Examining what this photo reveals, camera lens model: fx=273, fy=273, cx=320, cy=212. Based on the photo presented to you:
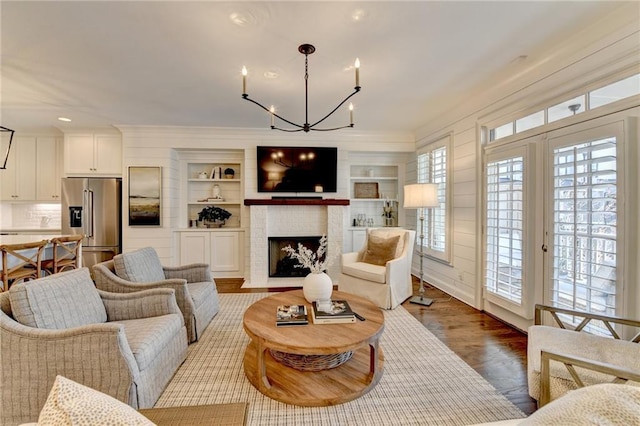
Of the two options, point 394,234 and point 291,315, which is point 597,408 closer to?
point 291,315

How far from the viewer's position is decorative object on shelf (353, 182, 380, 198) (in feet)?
18.1

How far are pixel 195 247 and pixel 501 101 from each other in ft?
16.1

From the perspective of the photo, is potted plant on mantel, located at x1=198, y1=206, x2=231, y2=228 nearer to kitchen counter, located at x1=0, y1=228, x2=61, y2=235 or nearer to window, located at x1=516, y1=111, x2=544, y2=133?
kitchen counter, located at x1=0, y1=228, x2=61, y2=235

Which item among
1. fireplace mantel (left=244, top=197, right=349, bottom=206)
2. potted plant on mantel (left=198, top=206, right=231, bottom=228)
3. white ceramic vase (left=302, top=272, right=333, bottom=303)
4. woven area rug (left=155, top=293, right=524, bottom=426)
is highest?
fireplace mantel (left=244, top=197, right=349, bottom=206)

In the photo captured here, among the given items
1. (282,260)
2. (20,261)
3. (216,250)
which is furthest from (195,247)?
(20,261)

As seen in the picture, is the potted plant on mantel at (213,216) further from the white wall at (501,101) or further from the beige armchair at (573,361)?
the beige armchair at (573,361)

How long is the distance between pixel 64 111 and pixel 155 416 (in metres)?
4.52

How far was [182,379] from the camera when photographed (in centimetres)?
200

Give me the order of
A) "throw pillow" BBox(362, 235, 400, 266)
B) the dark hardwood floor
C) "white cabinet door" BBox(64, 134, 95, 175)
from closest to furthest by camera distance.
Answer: the dark hardwood floor
"throw pillow" BBox(362, 235, 400, 266)
"white cabinet door" BBox(64, 134, 95, 175)

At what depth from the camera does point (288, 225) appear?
4809mm

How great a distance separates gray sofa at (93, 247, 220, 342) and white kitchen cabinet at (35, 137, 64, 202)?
3.54 metres

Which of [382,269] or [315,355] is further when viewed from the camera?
[382,269]

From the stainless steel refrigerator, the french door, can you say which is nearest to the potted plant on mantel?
the stainless steel refrigerator

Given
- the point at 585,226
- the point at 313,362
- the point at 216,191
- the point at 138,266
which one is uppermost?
the point at 216,191
